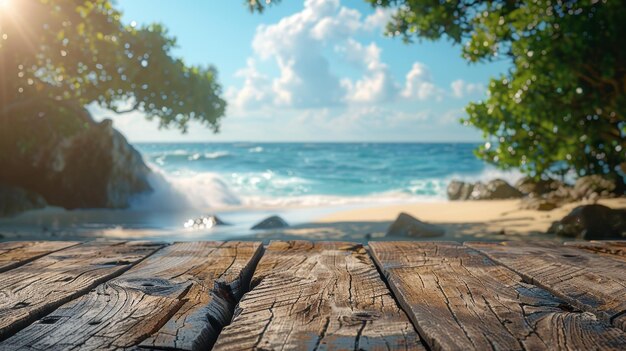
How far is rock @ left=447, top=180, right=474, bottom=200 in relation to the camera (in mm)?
19484

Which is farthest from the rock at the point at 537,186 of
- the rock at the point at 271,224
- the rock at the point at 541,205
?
the rock at the point at 271,224

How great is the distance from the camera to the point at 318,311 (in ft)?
5.06

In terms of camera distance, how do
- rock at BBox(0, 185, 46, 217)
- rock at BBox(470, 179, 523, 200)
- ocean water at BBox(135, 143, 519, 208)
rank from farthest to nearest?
ocean water at BBox(135, 143, 519, 208) < rock at BBox(470, 179, 523, 200) < rock at BBox(0, 185, 46, 217)

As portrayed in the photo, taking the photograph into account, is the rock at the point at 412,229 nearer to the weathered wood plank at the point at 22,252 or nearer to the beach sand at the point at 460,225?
the beach sand at the point at 460,225

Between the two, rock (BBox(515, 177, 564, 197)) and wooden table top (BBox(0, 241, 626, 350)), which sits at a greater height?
rock (BBox(515, 177, 564, 197))

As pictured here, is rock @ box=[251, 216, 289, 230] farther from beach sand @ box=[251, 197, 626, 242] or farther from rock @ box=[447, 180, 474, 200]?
rock @ box=[447, 180, 474, 200]

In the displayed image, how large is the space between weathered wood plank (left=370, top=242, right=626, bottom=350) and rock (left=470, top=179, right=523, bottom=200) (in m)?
16.6

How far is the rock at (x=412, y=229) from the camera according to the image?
8.90 m

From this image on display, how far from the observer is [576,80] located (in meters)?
7.82

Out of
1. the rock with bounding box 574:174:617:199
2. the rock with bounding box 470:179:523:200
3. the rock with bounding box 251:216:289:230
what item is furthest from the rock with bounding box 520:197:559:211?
the rock with bounding box 470:179:523:200

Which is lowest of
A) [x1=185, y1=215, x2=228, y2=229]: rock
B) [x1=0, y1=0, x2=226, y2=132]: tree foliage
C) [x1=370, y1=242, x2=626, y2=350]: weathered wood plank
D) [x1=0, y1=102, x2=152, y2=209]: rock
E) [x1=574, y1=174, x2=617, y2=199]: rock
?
[x1=370, y1=242, x2=626, y2=350]: weathered wood plank

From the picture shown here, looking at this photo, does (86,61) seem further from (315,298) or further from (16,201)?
(315,298)

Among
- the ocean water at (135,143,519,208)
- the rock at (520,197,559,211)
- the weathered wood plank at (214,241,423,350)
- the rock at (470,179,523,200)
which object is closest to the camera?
the weathered wood plank at (214,241,423,350)

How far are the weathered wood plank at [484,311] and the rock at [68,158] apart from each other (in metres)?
12.7
